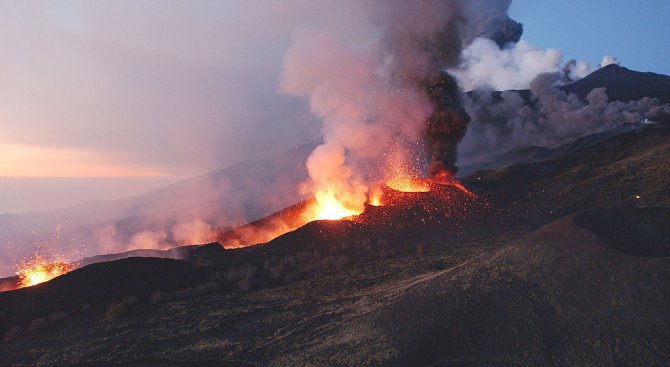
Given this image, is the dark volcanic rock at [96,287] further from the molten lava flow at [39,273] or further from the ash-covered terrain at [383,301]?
the molten lava flow at [39,273]

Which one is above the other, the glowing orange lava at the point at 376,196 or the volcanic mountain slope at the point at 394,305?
the glowing orange lava at the point at 376,196

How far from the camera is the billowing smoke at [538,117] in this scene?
101125 mm

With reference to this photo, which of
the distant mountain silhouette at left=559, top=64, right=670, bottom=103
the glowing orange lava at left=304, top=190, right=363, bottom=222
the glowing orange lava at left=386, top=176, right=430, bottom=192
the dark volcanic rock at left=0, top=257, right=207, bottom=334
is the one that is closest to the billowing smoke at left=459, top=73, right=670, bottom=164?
the distant mountain silhouette at left=559, top=64, right=670, bottom=103

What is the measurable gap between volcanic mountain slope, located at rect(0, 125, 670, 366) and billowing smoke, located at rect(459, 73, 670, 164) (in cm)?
8476

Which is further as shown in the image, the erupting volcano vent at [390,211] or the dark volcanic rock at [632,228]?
the erupting volcano vent at [390,211]

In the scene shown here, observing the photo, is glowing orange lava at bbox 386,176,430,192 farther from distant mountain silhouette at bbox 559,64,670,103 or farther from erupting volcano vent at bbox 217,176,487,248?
distant mountain silhouette at bbox 559,64,670,103

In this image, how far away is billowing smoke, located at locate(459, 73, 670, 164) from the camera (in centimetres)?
10112

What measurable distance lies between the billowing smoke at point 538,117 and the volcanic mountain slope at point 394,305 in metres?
84.8

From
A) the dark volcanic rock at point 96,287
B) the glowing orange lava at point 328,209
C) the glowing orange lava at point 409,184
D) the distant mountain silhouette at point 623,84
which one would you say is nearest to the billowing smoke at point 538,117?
the distant mountain silhouette at point 623,84

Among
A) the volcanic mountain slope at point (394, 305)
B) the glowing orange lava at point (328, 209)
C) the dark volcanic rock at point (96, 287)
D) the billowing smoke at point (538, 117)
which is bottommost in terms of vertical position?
the volcanic mountain slope at point (394, 305)

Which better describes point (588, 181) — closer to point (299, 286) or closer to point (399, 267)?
point (399, 267)

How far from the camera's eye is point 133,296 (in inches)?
928

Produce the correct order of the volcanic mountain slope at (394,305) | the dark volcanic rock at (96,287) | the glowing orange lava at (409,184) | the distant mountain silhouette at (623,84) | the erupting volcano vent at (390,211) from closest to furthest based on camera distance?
the volcanic mountain slope at (394,305)
the dark volcanic rock at (96,287)
the erupting volcano vent at (390,211)
the glowing orange lava at (409,184)
the distant mountain silhouette at (623,84)

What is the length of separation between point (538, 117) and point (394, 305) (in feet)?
443
